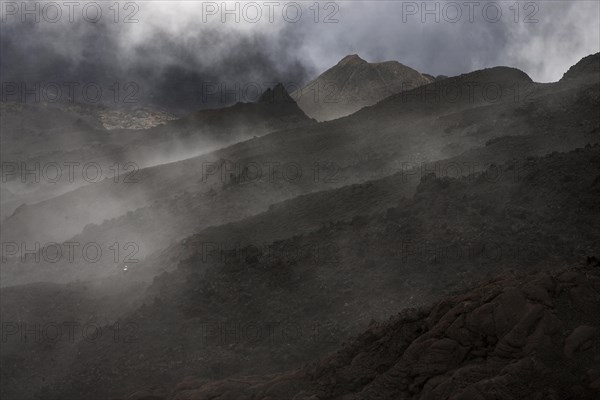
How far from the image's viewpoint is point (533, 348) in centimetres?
949

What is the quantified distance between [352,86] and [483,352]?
273ft

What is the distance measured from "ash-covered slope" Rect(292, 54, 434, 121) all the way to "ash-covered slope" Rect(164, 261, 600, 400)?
7269 cm

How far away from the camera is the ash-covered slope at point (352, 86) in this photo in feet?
283

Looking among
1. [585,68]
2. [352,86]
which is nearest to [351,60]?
[352,86]

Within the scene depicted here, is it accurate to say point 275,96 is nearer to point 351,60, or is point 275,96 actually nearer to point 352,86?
point 352,86

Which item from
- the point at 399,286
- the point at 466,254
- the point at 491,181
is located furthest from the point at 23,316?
the point at 491,181

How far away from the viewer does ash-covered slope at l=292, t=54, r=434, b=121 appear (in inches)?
3398

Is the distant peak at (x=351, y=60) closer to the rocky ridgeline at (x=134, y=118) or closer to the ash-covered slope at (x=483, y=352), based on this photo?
the rocky ridgeline at (x=134, y=118)

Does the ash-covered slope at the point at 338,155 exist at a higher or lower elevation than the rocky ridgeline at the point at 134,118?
lower

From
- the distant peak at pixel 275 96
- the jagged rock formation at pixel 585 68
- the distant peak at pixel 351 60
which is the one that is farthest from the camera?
the distant peak at pixel 351 60

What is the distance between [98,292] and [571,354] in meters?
20.1

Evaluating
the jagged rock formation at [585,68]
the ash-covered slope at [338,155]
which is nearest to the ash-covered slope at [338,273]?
the ash-covered slope at [338,155]

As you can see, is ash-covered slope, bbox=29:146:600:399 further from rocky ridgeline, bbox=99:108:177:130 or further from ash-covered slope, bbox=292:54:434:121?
rocky ridgeline, bbox=99:108:177:130

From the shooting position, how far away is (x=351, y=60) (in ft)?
319
